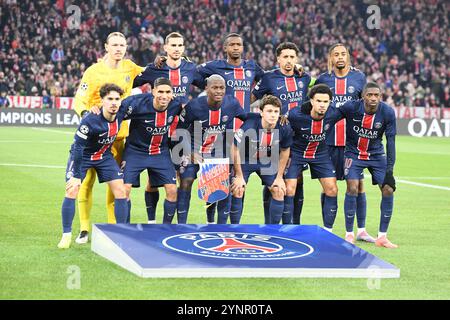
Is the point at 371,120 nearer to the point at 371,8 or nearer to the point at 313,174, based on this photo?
the point at 313,174

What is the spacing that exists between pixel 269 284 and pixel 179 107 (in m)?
3.13

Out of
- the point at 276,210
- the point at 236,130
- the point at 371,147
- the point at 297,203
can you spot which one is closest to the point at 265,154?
the point at 236,130

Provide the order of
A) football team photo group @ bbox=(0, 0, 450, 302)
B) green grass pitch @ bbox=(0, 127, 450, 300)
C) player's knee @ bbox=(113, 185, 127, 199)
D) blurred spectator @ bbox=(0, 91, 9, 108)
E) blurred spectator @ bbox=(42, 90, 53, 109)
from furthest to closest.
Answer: blurred spectator @ bbox=(42, 90, 53, 109)
blurred spectator @ bbox=(0, 91, 9, 108)
player's knee @ bbox=(113, 185, 127, 199)
football team photo group @ bbox=(0, 0, 450, 302)
green grass pitch @ bbox=(0, 127, 450, 300)

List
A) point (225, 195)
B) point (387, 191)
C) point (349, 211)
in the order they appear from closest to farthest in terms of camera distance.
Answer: point (225, 195)
point (387, 191)
point (349, 211)

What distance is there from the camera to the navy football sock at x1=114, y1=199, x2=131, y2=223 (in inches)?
364

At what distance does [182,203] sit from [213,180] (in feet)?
1.90

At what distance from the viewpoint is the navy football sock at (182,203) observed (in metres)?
9.88

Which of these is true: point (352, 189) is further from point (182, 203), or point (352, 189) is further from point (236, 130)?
point (182, 203)

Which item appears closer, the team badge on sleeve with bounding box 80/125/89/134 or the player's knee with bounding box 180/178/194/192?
the team badge on sleeve with bounding box 80/125/89/134

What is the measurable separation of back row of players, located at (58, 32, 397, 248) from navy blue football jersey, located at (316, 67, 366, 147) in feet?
0.04

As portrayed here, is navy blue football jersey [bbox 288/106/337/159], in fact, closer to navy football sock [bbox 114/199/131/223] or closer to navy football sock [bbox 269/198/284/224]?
navy football sock [bbox 269/198/284/224]

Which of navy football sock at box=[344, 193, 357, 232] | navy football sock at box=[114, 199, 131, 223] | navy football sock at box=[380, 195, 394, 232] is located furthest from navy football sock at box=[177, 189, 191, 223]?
navy football sock at box=[380, 195, 394, 232]

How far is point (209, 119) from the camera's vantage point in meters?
9.77
